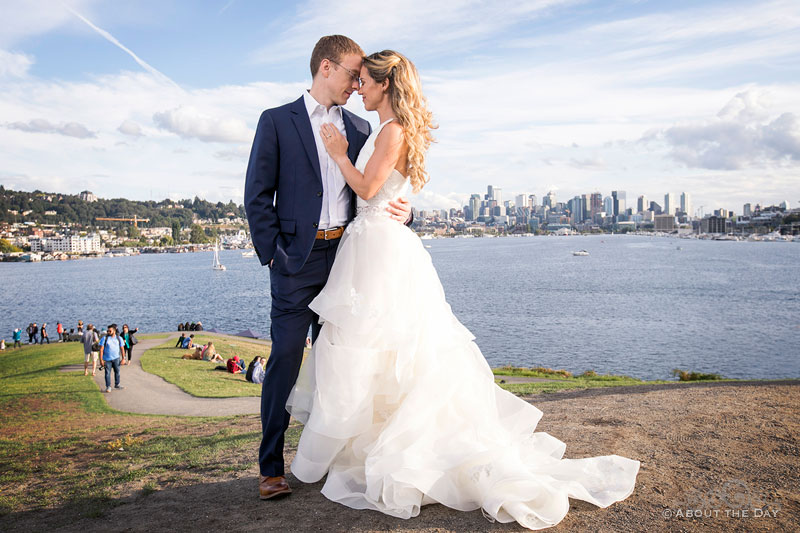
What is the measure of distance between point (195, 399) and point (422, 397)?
13713 millimetres

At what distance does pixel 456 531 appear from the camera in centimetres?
293

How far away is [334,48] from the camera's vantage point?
3.71m

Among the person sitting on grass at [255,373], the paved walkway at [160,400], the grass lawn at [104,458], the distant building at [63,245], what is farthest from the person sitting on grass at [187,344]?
the distant building at [63,245]

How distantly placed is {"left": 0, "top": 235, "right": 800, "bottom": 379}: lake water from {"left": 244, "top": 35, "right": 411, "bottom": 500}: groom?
28.3 metres

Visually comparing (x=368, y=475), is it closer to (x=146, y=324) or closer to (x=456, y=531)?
(x=456, y=531)

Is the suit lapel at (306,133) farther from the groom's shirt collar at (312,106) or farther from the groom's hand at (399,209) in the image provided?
the groom's hand at (399,209)

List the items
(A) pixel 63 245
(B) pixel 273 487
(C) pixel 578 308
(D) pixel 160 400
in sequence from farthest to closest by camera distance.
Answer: (A) pixel 63 245
(C) pixel 578 308
(D) pixel 160 400
(B) pixel 273 487

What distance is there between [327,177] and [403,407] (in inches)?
63.7

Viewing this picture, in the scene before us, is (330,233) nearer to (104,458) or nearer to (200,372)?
(104,458)

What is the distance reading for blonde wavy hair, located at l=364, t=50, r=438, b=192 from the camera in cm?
355

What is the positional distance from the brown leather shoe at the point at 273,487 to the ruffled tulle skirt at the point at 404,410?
0.38 feet

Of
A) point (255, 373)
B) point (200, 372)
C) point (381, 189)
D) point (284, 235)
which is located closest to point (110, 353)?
point (200, 372)

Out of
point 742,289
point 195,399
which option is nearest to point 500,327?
point 195,399

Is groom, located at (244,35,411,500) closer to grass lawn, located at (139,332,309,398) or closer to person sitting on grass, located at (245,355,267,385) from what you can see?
grass lawn, located at (139,332,309,398)
